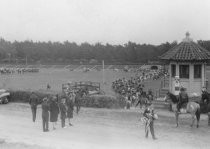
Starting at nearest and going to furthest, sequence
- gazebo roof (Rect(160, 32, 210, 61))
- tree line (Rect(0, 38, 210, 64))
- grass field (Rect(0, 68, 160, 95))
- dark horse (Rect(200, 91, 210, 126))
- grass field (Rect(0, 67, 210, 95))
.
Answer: dark horse (Rect(200, 91, 210, 126)) → gazebo roof (Rect(160, 32, 210, 61)) → grass field (Rect(0, 67, 210, 95)) → grass field (Rect(0, 68, 160, 95)) → tree line (Rect(0, 38, 210, 64))

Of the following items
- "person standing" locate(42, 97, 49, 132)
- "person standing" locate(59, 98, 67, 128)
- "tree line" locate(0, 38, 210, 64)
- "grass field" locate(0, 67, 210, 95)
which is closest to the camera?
"person standing" locate(42, 97, 49, 132)

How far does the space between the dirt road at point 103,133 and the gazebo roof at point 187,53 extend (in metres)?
3.47

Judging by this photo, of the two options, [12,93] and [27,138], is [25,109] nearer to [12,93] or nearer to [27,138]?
[12,93]

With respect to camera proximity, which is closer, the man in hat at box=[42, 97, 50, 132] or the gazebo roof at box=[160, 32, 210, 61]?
the man in hat at box=[42, 97, 50, 132]

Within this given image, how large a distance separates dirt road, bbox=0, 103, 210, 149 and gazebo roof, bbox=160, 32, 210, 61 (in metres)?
3.47

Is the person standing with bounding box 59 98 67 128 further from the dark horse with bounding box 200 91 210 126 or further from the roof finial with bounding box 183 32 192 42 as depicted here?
the roof finial with bounding box 183 32 192 42

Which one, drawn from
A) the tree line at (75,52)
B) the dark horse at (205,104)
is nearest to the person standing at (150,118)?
the dark horse at (205,104)

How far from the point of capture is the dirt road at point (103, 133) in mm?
14052

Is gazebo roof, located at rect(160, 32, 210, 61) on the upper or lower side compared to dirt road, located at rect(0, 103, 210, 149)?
upper

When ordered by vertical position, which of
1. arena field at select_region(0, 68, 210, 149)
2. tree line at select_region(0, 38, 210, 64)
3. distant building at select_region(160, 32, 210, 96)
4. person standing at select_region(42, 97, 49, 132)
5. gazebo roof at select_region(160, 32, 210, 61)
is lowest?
arena field at select_region(0, 68, 210, 149)

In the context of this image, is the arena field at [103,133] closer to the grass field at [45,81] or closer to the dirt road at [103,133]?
the dirt road at [103,133]

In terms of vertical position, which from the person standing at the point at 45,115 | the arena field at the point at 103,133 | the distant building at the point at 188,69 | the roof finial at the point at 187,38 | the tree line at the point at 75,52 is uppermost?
the tree line at the point at 75,52

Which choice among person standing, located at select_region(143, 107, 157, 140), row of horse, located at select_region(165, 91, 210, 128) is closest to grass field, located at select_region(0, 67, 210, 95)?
row of horse, located at select_region(165, 91, 210, 128)

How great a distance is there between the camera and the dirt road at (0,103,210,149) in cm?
1405
